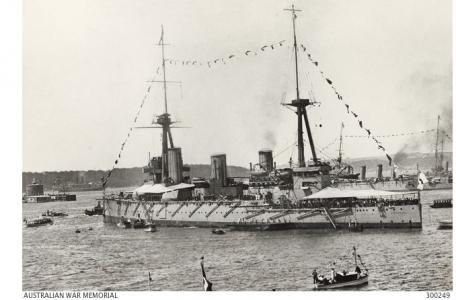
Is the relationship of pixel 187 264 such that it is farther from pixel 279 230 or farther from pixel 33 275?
pixel 279 230

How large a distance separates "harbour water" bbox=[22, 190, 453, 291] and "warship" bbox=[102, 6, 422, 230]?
4.85 ft

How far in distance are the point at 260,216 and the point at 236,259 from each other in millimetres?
14767

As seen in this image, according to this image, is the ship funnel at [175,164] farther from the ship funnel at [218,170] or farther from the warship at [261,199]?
the ship funnel at [218,170]

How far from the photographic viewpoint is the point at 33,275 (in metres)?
31.1

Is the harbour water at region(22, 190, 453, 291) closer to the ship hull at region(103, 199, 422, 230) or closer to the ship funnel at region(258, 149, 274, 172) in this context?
the ship hull at region(103, 199, 422, 230)

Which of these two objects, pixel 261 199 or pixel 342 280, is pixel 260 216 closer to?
pixel 261 199

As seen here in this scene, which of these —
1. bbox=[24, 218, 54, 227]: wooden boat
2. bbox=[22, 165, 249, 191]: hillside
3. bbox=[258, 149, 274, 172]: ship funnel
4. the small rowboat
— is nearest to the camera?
the small rowboat

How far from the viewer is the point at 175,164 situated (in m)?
57.3

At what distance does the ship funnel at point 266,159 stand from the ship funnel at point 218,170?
4.05 metres

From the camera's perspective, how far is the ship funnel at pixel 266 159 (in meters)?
53.3

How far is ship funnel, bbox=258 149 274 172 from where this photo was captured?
53.3 metres

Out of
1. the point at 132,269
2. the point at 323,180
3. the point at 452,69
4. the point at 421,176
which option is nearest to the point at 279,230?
the point at 323,180

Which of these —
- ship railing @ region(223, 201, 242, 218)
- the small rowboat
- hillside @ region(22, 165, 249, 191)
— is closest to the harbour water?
the small rowboat

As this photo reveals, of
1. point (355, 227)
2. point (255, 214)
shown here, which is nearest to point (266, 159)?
point (255, 214)
